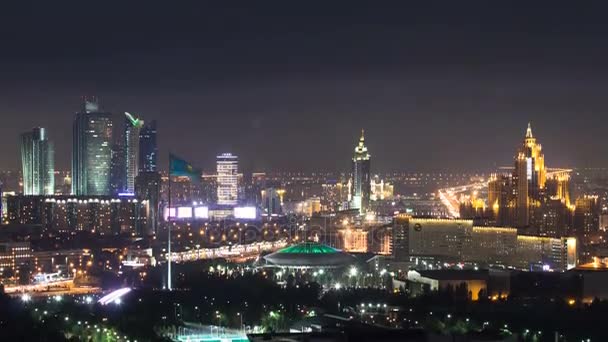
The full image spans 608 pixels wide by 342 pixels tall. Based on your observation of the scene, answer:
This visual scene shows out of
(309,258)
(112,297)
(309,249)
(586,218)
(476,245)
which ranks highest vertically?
(586,218)

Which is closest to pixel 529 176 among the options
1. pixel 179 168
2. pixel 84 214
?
pixel 179 168

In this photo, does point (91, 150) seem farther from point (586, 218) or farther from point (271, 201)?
point (586, 218)

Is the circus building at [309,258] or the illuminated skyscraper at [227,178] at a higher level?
the illuminated skyscraper at [227,178]

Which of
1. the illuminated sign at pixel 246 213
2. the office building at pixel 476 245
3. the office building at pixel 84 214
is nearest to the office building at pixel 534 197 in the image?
the office building at pixel 476 245

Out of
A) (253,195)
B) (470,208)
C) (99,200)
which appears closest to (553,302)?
(470,208)

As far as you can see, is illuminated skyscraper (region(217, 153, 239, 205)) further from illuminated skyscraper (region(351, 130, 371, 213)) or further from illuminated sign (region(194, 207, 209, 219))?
illuminated sign (region(194, 207, 209, 219))

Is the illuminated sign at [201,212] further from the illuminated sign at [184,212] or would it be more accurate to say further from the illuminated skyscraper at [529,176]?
the illuminated skyscraper at [529,176]
